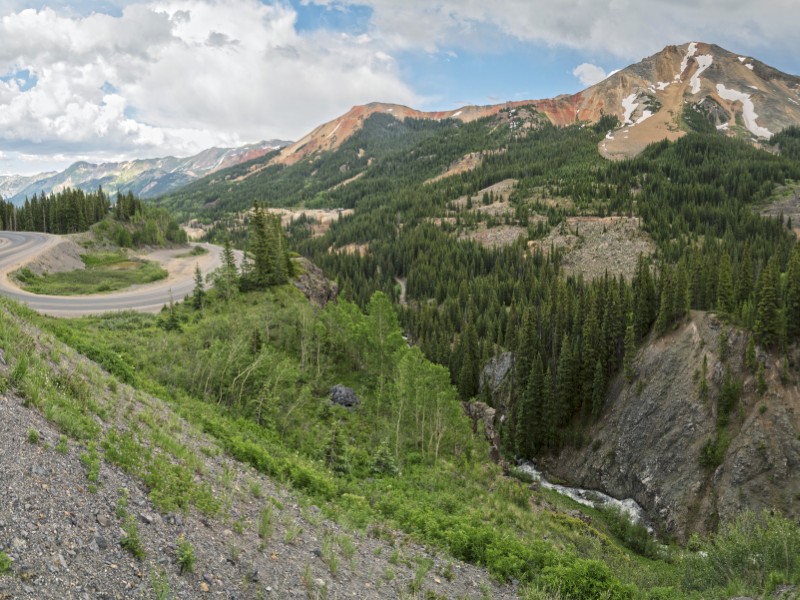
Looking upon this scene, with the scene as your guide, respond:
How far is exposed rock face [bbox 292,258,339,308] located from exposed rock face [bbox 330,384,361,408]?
21862 mm

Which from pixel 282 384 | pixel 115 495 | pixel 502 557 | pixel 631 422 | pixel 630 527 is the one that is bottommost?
pixel 630 527

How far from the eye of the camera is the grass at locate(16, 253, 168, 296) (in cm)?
4950

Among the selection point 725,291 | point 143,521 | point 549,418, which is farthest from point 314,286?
point 143,521

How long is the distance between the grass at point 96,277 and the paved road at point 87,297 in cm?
150

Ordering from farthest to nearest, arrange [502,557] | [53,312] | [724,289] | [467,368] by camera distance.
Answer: [467,368], [724,289], [53,312], [502,557]

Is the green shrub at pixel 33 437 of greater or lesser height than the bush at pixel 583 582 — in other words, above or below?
above

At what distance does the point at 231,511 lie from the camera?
44.1 feet

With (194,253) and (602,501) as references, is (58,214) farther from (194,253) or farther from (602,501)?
(602,501)

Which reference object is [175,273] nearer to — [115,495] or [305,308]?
[305,308]

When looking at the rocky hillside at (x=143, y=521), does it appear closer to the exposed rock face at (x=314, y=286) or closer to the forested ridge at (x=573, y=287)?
the exposed rock face at (x=314, y=286)

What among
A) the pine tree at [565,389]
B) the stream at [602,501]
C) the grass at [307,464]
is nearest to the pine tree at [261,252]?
the grass at [307,464]

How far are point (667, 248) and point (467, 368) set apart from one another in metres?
91.3

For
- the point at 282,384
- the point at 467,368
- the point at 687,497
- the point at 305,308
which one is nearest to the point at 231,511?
the point at 282,384

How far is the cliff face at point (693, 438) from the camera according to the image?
1925 inches
